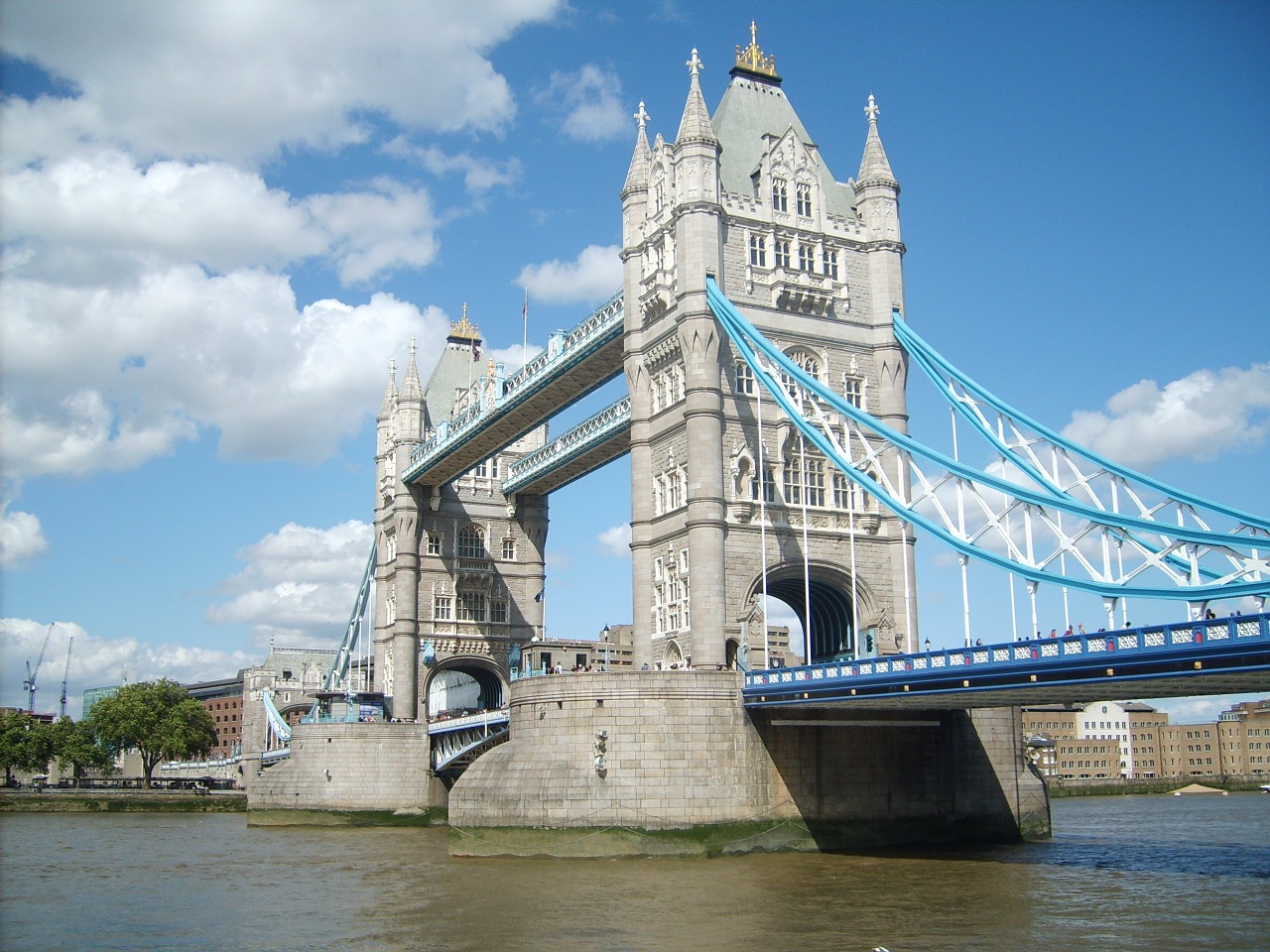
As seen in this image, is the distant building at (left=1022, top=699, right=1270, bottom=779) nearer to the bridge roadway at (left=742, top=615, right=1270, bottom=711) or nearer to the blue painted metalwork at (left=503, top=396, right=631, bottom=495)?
the blue painted metalwork at (left=503, top=396, right=631, bottom=495)

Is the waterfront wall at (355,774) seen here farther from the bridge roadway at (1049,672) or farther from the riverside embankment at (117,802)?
the bridge roadway at (1049,672)

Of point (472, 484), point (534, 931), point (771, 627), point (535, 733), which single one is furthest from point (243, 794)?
point (534, 931)

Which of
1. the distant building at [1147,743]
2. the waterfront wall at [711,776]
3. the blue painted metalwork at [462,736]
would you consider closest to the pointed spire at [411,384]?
the blue painted metalwork at [462,736]

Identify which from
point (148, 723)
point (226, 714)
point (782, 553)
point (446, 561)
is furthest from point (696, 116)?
point (226, 714)

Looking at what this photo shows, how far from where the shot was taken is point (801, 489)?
46156 mm

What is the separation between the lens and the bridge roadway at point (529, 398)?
2149 inches

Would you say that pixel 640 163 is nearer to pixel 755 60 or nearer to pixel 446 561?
pixel 755 60

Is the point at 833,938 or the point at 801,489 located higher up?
the point at 801,489

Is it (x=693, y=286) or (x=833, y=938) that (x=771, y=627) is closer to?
(x=693, y=286)

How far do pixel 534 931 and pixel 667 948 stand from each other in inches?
133

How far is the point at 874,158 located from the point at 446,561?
34.8 metres

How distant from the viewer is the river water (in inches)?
981

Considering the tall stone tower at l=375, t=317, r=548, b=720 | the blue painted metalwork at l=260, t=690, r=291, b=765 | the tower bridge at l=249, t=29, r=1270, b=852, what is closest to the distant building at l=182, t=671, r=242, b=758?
the blue painted metalwork at l=260, t=690, r=291, b=765

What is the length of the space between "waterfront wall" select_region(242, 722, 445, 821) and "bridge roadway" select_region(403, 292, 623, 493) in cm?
1381
